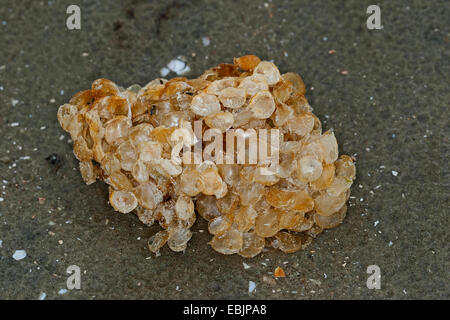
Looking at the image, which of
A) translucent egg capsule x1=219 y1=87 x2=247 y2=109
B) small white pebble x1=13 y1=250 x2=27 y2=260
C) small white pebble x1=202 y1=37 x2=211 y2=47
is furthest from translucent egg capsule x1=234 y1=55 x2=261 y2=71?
small white pebble x1=13 y1=250 x2=27 y2=260

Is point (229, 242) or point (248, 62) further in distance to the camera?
point (248, 62)

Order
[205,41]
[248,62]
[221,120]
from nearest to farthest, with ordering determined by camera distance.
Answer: [221,120] < [248,62] < [205,41]

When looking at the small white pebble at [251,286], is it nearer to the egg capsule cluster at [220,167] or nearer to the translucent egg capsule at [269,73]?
the egg capsule cluster at [220,167]

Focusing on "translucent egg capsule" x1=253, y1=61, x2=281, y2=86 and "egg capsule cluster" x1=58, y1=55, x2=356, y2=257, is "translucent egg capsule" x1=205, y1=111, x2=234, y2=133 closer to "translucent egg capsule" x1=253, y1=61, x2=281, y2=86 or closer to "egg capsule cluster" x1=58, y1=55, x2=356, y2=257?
"egg capsule cluster" x1=58, y1=55, x2=356, y2=257

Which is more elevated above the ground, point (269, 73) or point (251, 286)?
point (269, 73)

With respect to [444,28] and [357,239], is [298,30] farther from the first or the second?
[357,239]

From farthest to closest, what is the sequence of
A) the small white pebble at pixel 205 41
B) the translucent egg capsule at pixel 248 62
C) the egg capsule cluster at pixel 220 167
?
the small white pebble at pixel 205 41 < the translucent egg capsule at pixel 248 62 < the egg capsule cluster at pixel 220 167

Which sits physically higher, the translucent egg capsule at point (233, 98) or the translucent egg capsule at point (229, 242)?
the translucent egg capsule at point (233, 98)

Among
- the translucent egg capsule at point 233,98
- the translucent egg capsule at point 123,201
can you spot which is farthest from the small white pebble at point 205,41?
the translucent egg capsule at point 123,201

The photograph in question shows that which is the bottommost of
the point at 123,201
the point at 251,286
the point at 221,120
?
the point at 251,286

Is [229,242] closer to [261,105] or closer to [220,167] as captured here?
[220,167]

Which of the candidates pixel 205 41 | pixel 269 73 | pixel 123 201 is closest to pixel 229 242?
pixel 123 201

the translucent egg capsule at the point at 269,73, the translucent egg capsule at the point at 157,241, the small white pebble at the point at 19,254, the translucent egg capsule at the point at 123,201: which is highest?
the translucent egg capsule at the point at 269,73
